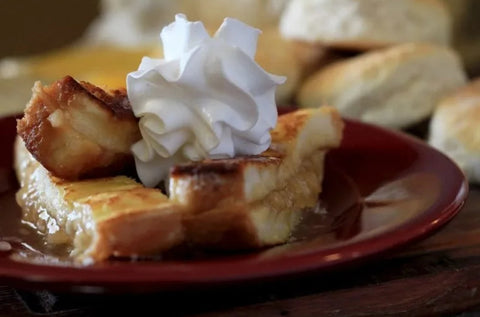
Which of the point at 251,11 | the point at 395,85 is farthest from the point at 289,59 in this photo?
the point at 251,11

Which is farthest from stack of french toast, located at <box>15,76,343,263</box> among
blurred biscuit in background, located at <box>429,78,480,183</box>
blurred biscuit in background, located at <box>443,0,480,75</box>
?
blurred biscuit in background, located at <box>443,0,480,75</box>

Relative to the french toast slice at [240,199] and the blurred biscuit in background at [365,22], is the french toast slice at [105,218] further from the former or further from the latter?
the blurred biscuit in background at [365,22]

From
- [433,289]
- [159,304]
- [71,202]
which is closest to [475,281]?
[433,289]

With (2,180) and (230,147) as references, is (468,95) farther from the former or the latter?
(2,180)

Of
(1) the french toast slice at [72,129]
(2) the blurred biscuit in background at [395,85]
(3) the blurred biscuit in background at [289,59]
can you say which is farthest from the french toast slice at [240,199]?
(3) the blurred biscuit in background at [289,59]

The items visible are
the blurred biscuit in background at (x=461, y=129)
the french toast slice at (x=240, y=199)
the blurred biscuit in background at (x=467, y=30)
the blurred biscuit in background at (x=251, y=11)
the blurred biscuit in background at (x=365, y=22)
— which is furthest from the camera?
the blurred biscuit in background at (x=467, y=30)

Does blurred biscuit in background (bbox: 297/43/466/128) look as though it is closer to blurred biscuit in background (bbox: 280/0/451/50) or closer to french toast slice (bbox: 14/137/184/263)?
blurred biscuit in background (bbox: 280/0/451/50)
